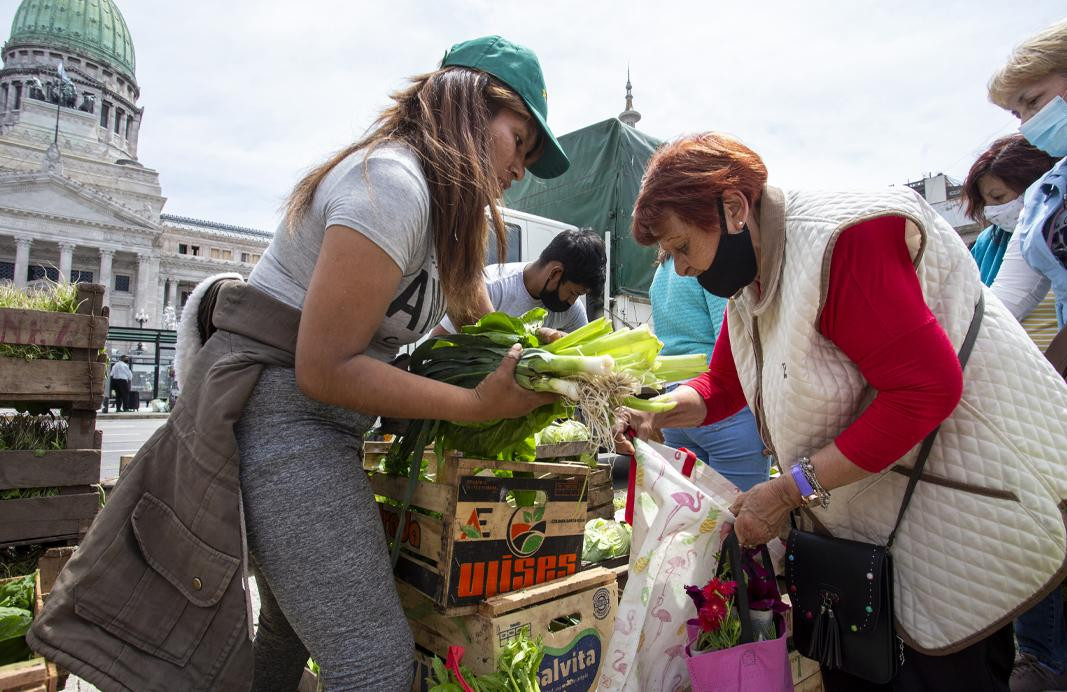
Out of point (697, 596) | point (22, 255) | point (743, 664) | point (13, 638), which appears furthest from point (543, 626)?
point (22, 255)

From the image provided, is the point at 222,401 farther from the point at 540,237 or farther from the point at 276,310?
the point at 540,237

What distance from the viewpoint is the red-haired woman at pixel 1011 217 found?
8.87 feet

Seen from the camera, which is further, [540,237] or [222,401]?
[540,237]

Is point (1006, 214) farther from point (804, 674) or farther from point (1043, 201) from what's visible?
point (804, 674)

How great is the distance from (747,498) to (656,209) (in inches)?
37.1

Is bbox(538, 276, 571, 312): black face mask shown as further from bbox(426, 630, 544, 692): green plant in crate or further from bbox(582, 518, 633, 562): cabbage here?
bbox(426, 630, 544, 692): green plant in crate

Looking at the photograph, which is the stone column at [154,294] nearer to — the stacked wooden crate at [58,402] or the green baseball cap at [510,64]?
the stacked wooden crate at [58,402]

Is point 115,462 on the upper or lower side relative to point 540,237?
lower

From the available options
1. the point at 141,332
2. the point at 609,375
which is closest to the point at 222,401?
the point at 609,375

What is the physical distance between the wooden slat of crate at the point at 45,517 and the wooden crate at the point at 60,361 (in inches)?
22.7

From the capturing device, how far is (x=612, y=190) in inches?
313

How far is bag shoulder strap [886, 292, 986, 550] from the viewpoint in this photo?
1.64m

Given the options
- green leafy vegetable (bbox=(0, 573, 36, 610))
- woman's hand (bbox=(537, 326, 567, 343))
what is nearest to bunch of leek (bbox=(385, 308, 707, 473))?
woman's hand (bbox=(537, 326, 567, 343))

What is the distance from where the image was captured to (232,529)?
141cm
